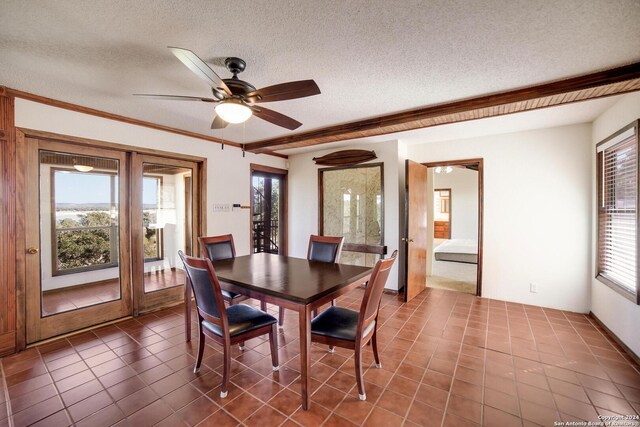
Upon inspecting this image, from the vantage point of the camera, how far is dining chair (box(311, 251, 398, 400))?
1.93 metres

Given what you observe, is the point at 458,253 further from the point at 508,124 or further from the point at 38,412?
the point at 38,412

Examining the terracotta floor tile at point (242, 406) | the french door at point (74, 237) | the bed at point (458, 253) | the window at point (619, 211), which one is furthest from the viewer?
the bed at point (458, 253)

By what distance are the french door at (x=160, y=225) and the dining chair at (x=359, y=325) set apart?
8.63ft

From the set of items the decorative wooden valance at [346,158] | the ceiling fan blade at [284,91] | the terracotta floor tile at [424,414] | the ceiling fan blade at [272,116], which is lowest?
the terracotta floor tile at [424,414]

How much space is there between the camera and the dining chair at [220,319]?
1936mm

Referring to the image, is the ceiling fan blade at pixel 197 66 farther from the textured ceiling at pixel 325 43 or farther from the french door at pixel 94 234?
the french door at pixel 94 234

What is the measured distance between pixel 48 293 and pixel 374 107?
4058 millimetres

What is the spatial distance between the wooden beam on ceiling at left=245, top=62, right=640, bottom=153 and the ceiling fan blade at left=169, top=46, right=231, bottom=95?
2.02 metres

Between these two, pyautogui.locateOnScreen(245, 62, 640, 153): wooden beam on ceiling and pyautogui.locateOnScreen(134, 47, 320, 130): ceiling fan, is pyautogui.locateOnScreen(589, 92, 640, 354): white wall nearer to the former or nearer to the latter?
pyautogui.locateOnScreen(245, 62, 640, 153): wooden beam on ceiling

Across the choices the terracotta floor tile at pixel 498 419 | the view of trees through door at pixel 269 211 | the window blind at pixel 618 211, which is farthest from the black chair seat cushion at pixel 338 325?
the view of trees through door at pixel 269 211

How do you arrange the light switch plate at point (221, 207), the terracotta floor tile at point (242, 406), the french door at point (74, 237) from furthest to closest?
the light switch plate at point (221, 207)
the french door at point (74, 237)
the terracotta floor tile at point (242, 406)

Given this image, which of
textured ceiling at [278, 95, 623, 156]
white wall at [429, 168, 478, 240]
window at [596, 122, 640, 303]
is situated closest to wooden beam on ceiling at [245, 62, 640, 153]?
textured ceiling at [278, 95, 623, 156]

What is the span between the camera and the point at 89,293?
127 inches

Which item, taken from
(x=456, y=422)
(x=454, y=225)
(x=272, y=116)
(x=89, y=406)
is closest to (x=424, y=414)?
(x=456, y=422)
